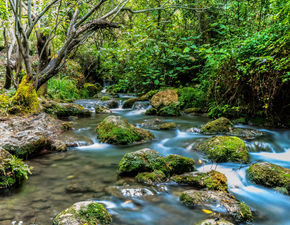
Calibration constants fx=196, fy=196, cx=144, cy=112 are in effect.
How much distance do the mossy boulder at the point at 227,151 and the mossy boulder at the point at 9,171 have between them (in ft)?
10.6

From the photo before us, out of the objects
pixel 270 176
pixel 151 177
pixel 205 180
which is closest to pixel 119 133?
pixel 151 177

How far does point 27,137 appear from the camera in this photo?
3689 millimetres

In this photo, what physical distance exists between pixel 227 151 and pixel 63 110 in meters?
6.17

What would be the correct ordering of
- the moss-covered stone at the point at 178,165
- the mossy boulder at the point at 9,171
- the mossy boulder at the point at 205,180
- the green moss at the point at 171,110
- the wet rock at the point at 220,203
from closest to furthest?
the wet rock at the point at 220,203, the mossy boulder at the point at 9,171, the mossy boulder at the point at 205,180, the moss-covered stone at the point at 178,165, the green moss at the point at 171,110

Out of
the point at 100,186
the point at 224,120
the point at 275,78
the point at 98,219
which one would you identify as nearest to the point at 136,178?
the point at 100,186

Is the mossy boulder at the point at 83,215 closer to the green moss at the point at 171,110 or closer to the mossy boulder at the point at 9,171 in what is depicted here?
the mossy boulder at the point at 9,171

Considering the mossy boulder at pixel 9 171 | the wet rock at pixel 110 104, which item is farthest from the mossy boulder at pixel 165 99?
the mossy boulder at pixel 9 171

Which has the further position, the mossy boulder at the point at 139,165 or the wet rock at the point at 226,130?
the wet rock at the point at 226,130

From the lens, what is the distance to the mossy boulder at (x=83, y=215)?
6.06 ft

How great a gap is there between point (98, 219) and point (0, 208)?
113cm

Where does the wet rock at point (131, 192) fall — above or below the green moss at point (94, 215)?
below

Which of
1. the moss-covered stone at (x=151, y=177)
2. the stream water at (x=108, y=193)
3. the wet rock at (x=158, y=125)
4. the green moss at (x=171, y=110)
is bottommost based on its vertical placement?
the stream water at (x=108, y=193)

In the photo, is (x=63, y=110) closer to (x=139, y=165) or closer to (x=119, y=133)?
(x=119, y=133)

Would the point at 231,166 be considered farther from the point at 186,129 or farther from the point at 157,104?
the point at 157,104
